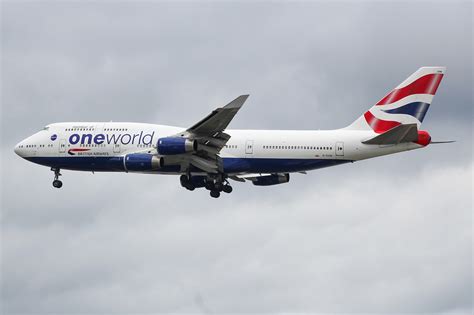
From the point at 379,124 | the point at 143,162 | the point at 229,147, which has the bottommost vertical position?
the point at 143,162

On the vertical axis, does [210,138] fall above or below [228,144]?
below

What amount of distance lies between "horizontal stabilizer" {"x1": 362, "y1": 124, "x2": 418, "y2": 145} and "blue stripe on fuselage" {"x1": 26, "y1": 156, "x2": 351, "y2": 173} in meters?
3.78

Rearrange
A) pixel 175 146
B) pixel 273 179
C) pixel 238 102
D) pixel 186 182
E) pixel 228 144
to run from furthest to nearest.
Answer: pixel 273 179
pixel 186 182
pixel 228 144
pixel 175 146
pixel 238 102

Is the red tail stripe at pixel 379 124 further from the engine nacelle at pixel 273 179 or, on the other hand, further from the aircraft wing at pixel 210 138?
the aircraft wing at pixel 210 138

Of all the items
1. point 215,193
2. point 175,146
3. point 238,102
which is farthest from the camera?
point 215,193

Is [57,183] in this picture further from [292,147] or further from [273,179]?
[292,147]

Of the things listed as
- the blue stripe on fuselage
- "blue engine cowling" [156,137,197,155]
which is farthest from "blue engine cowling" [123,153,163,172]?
the blue stripe on fuselage

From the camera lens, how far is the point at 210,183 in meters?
78.6

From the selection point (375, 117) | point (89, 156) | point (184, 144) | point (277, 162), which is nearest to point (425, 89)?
point (375, 117)

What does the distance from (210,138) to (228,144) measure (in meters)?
2.85

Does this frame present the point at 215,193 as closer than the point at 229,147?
No

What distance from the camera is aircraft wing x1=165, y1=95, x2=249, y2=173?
234 feet

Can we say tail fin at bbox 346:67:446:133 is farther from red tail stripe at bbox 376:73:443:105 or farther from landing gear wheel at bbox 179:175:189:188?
landing gear wheel at bbox 179:175:189:188

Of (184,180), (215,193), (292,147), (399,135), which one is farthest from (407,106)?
(184,180)
